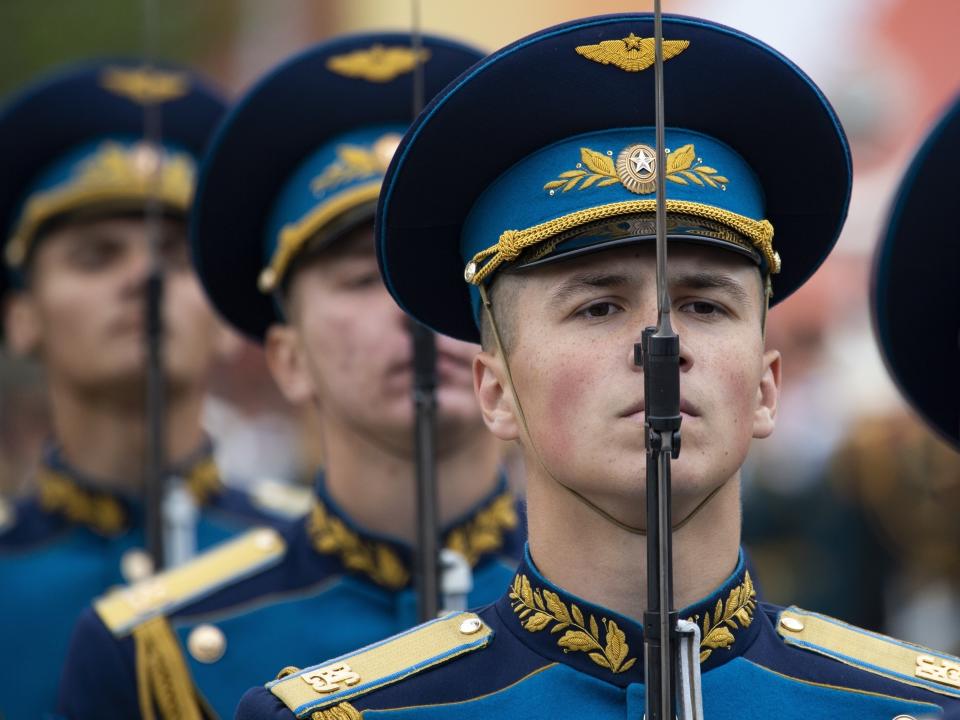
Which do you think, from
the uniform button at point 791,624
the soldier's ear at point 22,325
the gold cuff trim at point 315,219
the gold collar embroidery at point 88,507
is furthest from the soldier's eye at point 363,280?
the soldier's ear at point 22,325

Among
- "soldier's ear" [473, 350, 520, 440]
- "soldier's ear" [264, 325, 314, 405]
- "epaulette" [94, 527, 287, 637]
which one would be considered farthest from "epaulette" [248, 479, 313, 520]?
"soldier's ear" [473, 350, 520, 440]

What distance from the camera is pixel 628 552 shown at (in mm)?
4434

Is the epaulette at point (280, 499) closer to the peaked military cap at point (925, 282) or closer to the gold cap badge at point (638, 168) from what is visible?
the peaked military cap at point (925, 282)

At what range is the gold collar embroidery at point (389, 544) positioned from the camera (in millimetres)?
6395

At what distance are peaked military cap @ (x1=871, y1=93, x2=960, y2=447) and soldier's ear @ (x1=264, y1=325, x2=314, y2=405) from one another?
179cm

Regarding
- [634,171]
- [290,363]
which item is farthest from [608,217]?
[290,363]

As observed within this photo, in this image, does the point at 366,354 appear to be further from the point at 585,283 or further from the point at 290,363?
the point at 585,283

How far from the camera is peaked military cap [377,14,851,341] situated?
176 inches

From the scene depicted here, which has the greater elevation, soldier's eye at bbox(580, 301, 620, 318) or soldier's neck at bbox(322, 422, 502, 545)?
soldier's eye at bbox(580, 301, 620, 318)

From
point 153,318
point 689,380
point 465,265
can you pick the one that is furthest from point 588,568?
point 153,318

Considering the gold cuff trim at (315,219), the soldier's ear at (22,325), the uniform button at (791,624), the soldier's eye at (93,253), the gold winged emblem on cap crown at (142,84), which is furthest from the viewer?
the gold winged emblem on cap crown at (142,84)

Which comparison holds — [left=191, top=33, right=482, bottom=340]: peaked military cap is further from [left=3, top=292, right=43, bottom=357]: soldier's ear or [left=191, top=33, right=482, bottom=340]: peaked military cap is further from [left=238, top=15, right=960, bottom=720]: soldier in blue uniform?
[left=238, top=15, right=960, bottom=720]: soldier in blue uniform

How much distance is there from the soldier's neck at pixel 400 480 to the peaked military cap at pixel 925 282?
4.28ft

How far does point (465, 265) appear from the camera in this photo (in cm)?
486
